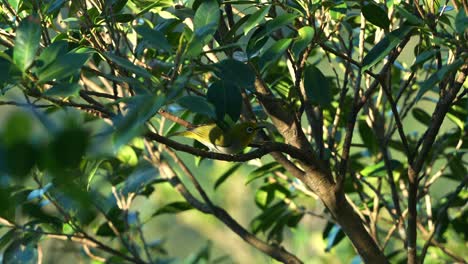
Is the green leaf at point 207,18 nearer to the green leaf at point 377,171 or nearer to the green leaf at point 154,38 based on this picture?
the green leaf at point 154,38

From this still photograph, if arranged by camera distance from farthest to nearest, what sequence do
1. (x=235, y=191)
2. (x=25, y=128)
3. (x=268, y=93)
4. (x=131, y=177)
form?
(x=235, y=191) → (x=131, y=177) → (x=268, y=93) → (x=25, y=128)

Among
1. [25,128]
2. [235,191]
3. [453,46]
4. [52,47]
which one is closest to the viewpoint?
[25,128]

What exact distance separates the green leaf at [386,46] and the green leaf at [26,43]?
51 centimetres

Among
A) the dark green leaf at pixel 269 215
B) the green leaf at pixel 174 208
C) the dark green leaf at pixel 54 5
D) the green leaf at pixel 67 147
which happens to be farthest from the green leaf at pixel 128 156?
the green leaf at pixel 67 147

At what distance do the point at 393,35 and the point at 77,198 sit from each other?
0.90 metres

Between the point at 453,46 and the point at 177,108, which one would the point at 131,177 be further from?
the point at 453,46

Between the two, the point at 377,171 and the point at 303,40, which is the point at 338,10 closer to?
the point at 303,40

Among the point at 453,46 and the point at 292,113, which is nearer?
the point at 453,46

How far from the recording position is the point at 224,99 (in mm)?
1015

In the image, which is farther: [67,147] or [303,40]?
[303,40]

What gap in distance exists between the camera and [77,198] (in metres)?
0.31

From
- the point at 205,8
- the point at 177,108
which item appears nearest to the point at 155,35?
the point at 205,8

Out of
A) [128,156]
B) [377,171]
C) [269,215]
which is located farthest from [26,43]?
[269,215]

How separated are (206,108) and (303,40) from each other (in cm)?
26
